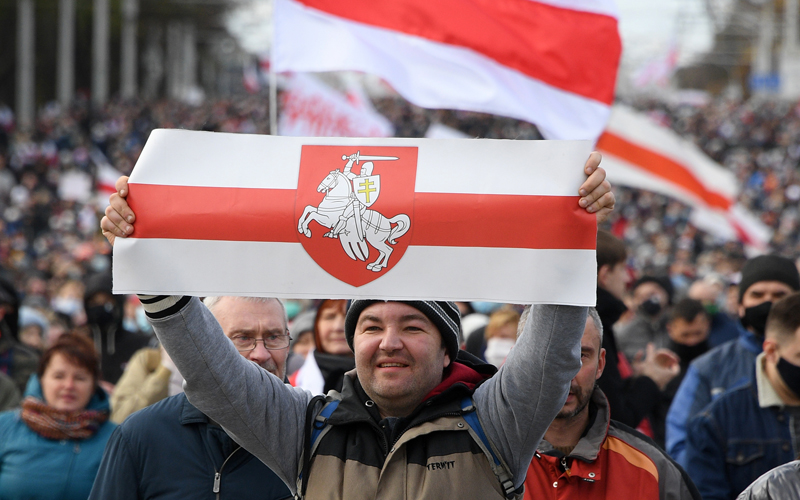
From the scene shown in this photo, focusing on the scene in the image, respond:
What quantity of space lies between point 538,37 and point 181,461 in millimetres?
3939

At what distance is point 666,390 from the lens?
18.9 feet

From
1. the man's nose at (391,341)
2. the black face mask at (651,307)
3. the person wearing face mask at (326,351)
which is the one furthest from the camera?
the black face mask at (651,307)

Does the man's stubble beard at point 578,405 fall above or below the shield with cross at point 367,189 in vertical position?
below

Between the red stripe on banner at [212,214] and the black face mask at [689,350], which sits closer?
the red stripe on banner at [212,214]

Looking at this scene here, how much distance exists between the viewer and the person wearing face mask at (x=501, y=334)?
5121 millimetres

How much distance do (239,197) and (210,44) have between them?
269 feet

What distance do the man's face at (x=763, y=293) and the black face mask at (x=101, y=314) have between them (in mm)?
3926

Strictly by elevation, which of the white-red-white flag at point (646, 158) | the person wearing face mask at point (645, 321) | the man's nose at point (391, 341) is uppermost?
the white-red-white flag at point (646, 158)

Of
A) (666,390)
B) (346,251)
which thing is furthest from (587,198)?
(666,390)

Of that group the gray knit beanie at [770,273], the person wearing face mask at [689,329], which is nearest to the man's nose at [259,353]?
the gray knit beanie at [770,273]

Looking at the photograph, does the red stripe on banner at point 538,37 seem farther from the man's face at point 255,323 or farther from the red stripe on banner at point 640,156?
the man's face at point 255,323

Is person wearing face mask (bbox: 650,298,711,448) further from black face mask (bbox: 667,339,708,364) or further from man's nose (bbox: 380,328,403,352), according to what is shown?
man's nose (bbox: 380,328,403,352)

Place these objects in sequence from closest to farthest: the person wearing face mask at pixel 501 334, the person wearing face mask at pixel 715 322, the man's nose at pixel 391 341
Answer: the man's nose at pixel 391 341
the person wearing face mask at pixel 501 334
the person wearing face mask at pixel 715 322

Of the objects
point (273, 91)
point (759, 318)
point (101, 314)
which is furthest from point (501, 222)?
point (101, 314)
